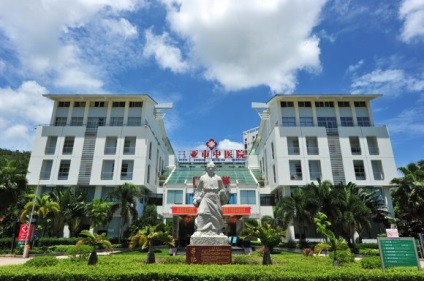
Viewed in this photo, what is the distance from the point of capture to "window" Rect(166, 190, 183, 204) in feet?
120

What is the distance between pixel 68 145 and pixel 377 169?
4218 centimetres

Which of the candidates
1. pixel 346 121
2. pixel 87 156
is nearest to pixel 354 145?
pixel 346 121

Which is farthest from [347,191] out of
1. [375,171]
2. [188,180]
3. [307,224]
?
[188,180]

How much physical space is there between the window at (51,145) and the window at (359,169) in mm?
40651

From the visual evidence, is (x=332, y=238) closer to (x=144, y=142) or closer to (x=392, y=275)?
(x=392, y=275)

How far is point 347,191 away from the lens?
26750 mm

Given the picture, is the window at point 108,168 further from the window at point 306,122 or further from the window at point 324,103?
the window at point 324,103

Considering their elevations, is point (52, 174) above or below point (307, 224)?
above

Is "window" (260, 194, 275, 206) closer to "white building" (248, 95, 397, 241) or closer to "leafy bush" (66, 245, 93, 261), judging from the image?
"white building" (248, 95, 397, 241)

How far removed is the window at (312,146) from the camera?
3722 centimetres

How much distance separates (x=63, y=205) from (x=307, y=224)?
2634 centimetres

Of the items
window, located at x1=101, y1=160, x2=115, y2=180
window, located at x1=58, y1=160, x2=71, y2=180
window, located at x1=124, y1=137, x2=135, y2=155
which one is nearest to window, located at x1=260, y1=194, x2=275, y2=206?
window, located at x1=124, y1=137, x2=135, y2=155

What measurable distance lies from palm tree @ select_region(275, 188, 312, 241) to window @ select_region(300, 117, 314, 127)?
41.1 ft

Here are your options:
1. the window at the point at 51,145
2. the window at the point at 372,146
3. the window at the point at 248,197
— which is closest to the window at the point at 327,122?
the window at the point at 372,146
